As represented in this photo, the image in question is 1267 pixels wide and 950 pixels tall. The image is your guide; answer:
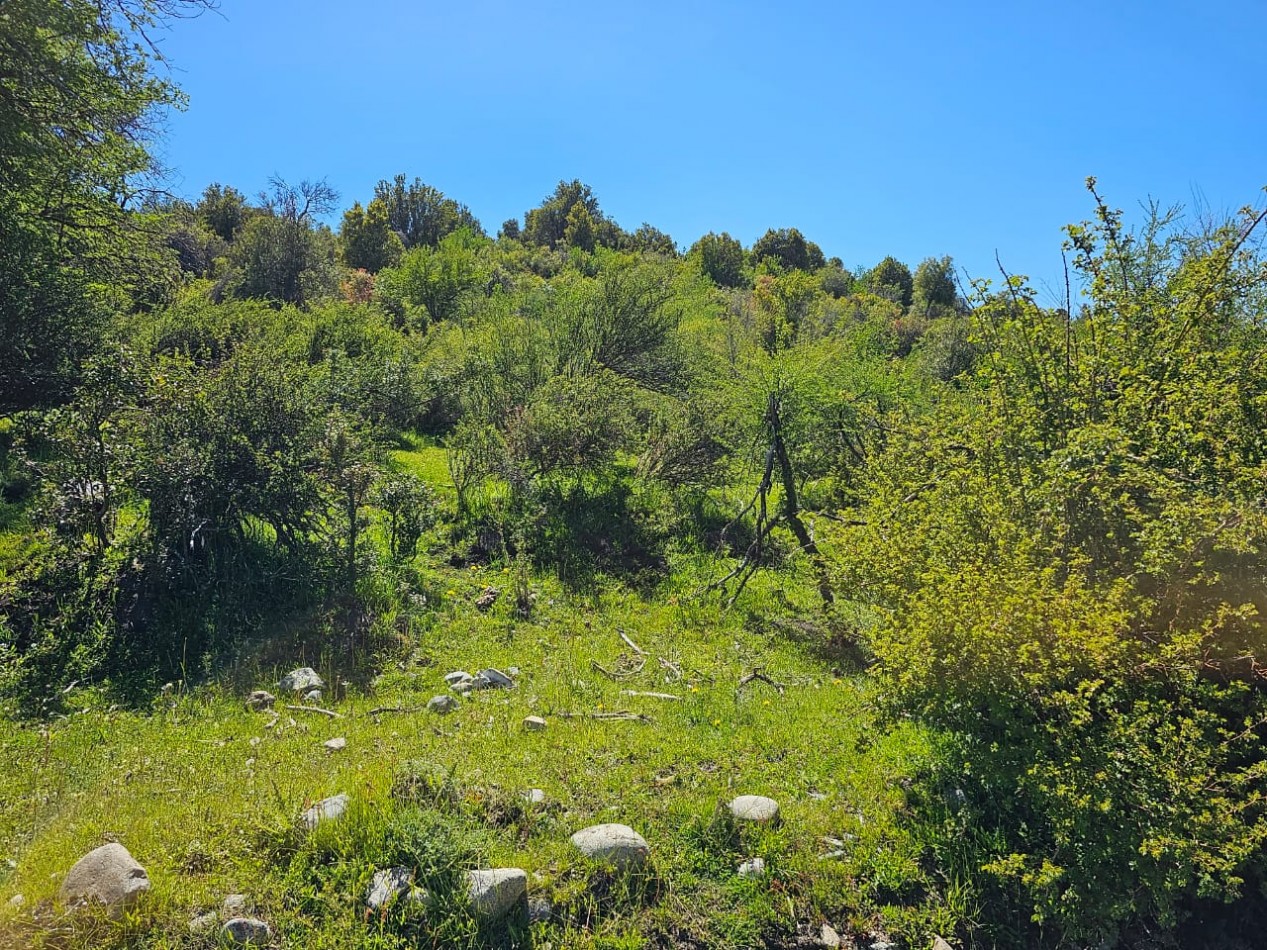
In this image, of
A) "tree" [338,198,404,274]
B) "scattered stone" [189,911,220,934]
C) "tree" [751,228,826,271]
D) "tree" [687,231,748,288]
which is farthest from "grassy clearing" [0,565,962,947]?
"tree" [751,228,826,271]

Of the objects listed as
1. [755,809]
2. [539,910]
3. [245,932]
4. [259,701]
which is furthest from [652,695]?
[245,932]

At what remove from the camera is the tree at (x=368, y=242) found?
45125 millimetres

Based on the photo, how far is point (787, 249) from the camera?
7081cm

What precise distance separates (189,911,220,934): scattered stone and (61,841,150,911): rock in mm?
297

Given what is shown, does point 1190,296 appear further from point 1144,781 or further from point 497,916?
point 497,916

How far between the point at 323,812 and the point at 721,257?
65.1m

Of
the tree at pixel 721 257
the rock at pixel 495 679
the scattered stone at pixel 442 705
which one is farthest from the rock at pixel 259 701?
the tree at pixel 721 257

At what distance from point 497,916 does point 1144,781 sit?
3.60m

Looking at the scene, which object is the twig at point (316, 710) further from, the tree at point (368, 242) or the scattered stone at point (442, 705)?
the tree at point (368, 242)

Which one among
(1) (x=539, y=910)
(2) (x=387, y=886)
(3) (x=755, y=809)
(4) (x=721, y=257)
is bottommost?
(1) (x=539, y=910)

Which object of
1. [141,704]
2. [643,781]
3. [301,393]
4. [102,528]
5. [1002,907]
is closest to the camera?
[1002,907]

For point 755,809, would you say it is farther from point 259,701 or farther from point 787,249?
point 787,249

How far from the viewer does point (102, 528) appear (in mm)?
7000

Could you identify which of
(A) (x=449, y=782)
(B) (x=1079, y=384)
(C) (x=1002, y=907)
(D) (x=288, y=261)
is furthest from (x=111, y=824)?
(D) (x=288, y=261)
